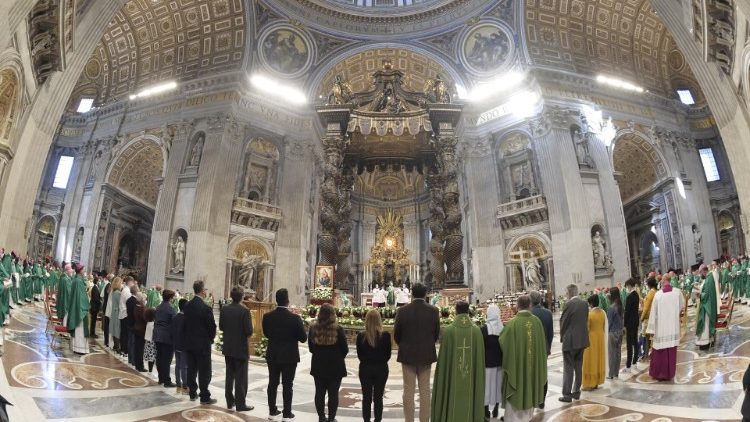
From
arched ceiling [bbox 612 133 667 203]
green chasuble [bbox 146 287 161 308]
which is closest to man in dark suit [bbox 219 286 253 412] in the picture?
green chasuble [bbox 146 287 161 308]

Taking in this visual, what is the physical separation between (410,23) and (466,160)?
838 cm

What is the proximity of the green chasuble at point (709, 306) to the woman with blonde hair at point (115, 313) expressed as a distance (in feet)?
30.0

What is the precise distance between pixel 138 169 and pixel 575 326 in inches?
920

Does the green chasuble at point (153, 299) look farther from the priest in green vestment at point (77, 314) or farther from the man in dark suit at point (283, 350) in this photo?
the man in dark suit at point (283, 350)

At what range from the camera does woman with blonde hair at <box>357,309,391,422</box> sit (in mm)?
4363

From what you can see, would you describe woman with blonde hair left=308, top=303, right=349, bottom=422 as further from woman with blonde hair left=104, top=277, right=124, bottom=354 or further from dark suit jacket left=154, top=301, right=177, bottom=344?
woman with blonde hair left=104, top=277, right=124, bottom=354

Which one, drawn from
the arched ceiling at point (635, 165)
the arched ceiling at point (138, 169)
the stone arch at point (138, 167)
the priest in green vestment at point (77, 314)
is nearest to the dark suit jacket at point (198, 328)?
the priest in green vestment at point (77, 314)

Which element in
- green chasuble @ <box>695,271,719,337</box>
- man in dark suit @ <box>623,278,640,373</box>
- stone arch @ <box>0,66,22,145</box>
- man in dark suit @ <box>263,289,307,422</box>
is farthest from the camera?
stone arch @ <box>0,66,22,145</box>

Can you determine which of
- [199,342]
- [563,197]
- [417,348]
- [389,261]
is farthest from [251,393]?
[389,261]

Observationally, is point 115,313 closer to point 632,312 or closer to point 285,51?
point 632,312

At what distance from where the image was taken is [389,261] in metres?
26.5

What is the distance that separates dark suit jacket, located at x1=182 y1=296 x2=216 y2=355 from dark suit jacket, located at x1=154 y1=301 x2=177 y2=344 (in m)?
0.54

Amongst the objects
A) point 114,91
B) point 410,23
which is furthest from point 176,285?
point 410,23

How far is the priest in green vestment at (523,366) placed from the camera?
4.28m
